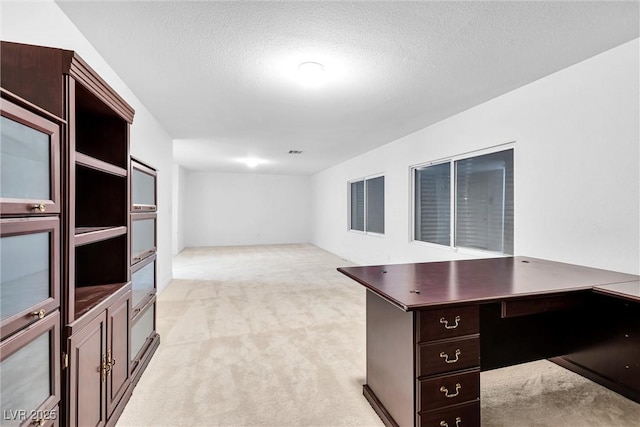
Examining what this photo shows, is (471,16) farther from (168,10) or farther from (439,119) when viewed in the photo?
(439,119)

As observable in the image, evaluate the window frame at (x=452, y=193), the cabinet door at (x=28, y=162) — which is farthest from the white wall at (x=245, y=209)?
the cabinet door at (x=28, y=162)

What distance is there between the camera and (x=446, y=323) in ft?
5.10

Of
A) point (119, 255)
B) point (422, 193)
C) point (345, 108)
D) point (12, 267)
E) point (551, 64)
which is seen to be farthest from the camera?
point (422, 193)

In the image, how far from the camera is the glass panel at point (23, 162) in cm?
96

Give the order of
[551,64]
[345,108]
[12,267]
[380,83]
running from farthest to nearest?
1. [345,108]
2. [380,83]
3. [551,64]
4. [12,267]

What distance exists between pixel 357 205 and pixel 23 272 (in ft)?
21.8

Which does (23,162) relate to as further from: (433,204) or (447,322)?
(433,204)

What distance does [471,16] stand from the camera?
190 cm

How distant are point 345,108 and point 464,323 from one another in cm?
280

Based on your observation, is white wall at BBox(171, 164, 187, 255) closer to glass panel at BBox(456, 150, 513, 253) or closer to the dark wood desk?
glass panel at BBox(456, 150, 513, 253)

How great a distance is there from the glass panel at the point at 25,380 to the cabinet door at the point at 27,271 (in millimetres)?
105

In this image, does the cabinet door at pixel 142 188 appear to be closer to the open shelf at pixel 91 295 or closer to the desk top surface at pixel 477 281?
the open shelf at pixel 91 295

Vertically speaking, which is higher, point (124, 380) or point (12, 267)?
point (12, 267)

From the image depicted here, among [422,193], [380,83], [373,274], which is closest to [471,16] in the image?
[380,83]
